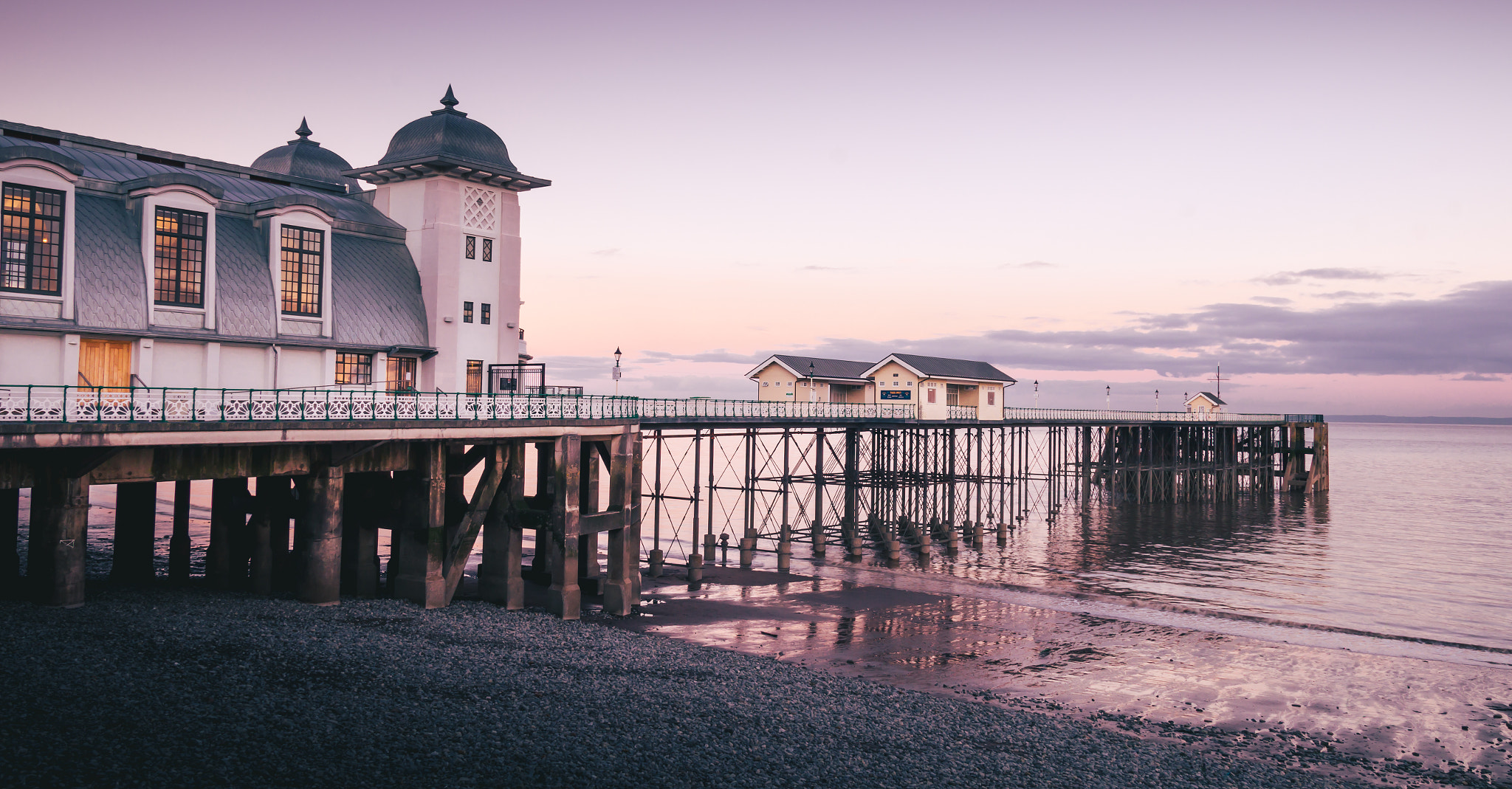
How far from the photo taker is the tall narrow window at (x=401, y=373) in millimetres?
27781

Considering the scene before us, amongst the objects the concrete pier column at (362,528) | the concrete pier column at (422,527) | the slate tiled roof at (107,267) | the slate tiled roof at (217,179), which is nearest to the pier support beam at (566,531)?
the concrete pier column at (422,527)

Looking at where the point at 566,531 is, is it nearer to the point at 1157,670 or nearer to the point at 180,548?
the point at 180,548

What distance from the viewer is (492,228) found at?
30.3 m

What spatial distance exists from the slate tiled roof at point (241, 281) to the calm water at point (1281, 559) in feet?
35.1

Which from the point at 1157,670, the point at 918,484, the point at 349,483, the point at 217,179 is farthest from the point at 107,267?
the point at 918,484

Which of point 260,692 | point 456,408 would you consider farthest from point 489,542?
point 260,692

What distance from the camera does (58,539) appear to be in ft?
58.2

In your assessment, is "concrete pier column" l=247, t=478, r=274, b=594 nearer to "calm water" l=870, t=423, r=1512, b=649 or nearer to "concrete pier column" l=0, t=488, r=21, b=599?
"concrete pier column" l=0, t=488, r=21, b=599

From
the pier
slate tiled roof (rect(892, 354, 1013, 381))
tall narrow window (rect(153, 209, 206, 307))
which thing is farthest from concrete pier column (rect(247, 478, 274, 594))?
slate tiled roof (rect(892, 354, 1013, 381))

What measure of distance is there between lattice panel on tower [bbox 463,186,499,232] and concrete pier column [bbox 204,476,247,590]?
10410 mm

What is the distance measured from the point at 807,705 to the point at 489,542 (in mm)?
11193

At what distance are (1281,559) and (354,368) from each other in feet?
132

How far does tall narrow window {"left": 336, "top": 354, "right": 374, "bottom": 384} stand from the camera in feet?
85.9

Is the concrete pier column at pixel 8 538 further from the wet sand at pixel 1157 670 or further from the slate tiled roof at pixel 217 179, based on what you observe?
the wet sand at pixel 1157 670
